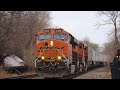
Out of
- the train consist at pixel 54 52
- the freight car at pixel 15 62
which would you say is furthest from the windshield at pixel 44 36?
the freight car at pixel 15 62

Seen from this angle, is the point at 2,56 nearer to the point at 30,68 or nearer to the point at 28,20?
the point at 30,68

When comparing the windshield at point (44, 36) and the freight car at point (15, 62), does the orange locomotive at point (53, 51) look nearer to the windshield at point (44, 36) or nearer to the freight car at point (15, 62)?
the windshield at point (44, 36)

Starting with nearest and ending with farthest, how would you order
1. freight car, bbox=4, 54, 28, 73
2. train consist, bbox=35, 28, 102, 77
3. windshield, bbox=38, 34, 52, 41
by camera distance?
1. train consist, bbox=35, 28, 102, 77
2. windshield, bbox=38, 34, 52, 41
3. freight car, bbox=4, 54, 28, 73

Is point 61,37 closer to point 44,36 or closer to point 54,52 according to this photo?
point 44,36

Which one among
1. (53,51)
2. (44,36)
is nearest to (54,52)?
(53,51)

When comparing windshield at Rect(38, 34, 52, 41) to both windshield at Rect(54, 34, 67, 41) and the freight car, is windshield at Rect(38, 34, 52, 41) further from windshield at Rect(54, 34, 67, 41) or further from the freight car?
the freight car

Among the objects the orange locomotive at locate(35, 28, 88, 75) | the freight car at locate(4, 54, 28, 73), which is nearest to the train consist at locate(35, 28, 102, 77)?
the orange locomotive at locate(35, 28, 88, 75)

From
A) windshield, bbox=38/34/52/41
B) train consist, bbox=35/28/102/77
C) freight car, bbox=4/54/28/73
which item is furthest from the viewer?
freight car, bbox=4/54/28/73

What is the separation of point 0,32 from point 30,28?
10.4 meters

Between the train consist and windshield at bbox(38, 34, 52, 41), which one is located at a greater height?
windshield at bbox(38, 34, 52, 41)

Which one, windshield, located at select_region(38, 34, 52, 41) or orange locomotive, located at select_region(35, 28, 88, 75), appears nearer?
orange locomotive, located at select_region(35, 28, 88, 75)

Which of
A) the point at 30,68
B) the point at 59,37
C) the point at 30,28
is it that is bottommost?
the point at 30,68

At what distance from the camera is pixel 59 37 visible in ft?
72.9
